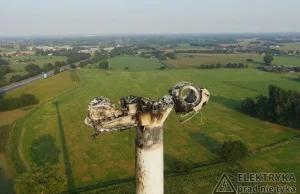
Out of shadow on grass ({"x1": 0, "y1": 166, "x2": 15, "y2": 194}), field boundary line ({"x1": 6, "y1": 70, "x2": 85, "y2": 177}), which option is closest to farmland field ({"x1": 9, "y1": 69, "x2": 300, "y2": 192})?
field boundary line ({"x1": 6, "y1": 70, "x2": 85, "y2": 177})

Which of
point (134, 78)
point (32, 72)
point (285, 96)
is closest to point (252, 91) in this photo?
point (285, 96)

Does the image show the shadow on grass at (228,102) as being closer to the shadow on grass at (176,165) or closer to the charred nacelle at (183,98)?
the shadow on grass at (176,165)

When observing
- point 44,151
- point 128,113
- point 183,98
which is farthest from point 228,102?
point 128,113

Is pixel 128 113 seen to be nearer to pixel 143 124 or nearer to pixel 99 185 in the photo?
→ pixel 143 124

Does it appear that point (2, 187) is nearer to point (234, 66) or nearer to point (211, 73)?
point (211, 73)

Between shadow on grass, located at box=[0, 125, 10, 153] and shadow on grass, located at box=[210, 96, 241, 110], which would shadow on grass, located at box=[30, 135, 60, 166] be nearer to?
shadow on grass, located at box=[0, 125, 10, 153]

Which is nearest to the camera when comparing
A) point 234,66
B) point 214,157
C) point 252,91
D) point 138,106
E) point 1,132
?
point 138,106
